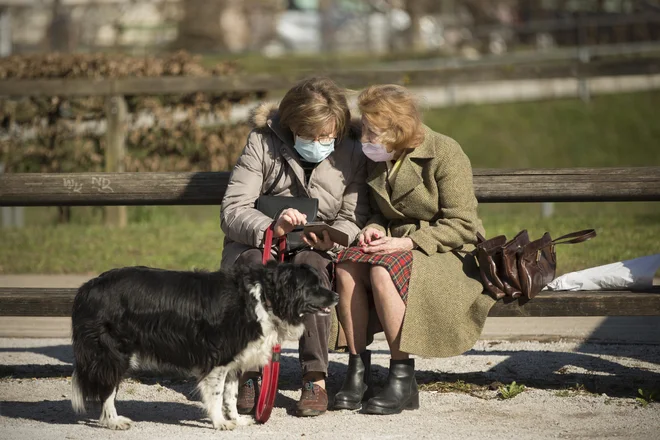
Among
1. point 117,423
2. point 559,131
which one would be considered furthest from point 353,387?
point 559,131

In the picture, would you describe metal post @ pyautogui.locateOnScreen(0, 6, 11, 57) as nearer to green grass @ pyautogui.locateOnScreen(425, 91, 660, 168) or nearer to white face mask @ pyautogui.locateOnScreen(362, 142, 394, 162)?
green grass @ pyautogui.locateOnScreen(425, 91, 660, 168)

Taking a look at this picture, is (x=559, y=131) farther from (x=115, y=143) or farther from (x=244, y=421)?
(x=244, y=421)

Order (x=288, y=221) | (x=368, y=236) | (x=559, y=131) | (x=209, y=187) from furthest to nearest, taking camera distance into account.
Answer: (x=559, y=131) < (x=209, y=187) < (x=368, y=236) < (x=288, y=221)

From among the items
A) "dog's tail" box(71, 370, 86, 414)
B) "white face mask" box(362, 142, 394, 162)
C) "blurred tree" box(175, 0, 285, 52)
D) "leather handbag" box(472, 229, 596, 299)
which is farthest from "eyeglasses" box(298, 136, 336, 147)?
"blurred tree" box(175, 0, 285, 52)

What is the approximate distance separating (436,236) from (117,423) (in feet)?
6.04

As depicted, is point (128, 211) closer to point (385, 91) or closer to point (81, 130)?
point (81, 130)

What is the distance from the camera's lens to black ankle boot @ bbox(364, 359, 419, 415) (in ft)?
16.1

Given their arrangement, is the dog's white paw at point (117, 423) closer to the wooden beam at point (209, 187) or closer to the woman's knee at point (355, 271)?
the woman's knee at point (355, 271)

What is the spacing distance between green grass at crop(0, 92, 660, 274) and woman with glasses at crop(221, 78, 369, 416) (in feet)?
11.7

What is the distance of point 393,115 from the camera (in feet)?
16.3

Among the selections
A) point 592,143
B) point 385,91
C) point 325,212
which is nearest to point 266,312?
point 325,212

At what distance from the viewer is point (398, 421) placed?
4.82m

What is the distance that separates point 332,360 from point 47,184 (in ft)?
6.75

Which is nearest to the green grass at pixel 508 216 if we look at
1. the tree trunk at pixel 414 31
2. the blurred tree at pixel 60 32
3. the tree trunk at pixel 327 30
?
the tree trunk at pixel 414 31
